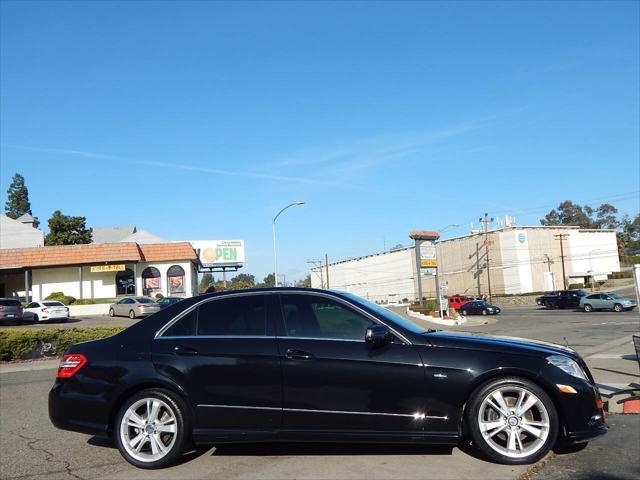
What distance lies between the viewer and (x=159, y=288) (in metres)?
47.1

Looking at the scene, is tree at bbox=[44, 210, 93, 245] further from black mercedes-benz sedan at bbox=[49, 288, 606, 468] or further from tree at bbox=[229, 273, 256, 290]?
black mercedes-benz sedan at bbox=[49, 288, 606, 468]

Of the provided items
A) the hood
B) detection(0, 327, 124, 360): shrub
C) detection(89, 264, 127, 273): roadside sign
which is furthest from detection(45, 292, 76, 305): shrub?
the hood

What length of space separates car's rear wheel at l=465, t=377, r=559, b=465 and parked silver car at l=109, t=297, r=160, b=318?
3056 centimetres

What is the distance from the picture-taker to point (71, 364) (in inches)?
211

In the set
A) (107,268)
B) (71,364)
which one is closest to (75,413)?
(71,364)

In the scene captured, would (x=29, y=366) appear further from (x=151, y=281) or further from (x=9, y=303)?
(x=151, y=281)

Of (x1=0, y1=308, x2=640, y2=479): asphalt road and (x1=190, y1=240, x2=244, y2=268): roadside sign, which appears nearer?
(x1=0, y1=308, x2=640, y2=479): asphalt road

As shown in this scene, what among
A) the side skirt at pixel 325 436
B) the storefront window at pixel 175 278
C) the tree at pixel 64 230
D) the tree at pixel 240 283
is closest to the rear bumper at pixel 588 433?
the side skirt at pixel 325 436

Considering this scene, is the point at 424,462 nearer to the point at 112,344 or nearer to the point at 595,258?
the point at 112,344

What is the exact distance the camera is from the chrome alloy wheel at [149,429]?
5.09 metres

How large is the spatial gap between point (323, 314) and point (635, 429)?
413cm

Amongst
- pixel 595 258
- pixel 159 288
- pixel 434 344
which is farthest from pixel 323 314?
pixel 595 258

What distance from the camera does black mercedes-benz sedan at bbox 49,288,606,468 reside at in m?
4.80

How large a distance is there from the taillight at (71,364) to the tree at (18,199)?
127 meters
